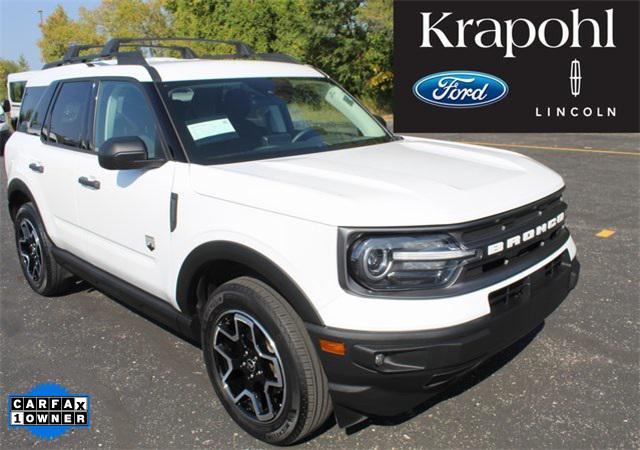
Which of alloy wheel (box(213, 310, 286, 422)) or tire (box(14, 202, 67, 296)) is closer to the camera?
alloy wheel (box(213, 310, 286, 422))

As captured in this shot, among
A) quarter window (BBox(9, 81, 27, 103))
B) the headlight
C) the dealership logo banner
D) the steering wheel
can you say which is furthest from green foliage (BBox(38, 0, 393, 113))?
the headlight

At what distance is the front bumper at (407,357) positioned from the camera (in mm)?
2371

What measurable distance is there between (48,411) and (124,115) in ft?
5.79

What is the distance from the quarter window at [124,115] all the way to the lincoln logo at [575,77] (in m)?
15.3

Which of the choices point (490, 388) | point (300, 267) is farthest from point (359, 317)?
point (490, 388)

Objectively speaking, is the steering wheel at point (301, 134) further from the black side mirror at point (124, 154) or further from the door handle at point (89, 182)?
the door handle at point (89, 182)

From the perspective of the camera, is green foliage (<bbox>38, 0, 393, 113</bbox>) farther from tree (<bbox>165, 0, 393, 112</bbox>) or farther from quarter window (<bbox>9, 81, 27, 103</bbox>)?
quarter window (<bbox>9, 81, 27, 103</bbox>)

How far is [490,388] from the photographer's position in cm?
332

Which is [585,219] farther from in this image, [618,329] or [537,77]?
[537,77]

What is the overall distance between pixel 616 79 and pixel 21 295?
51.8 feet

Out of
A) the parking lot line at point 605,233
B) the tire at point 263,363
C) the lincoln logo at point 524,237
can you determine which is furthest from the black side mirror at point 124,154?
the parking lot line at point 605,233

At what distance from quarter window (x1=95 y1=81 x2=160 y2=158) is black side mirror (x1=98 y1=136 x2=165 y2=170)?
6.0 inches

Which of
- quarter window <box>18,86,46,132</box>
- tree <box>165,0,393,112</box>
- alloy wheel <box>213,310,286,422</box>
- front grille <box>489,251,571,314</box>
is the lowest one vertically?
alloy wheel <box>213,310,286,422</box>

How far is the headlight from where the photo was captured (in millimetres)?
2408
